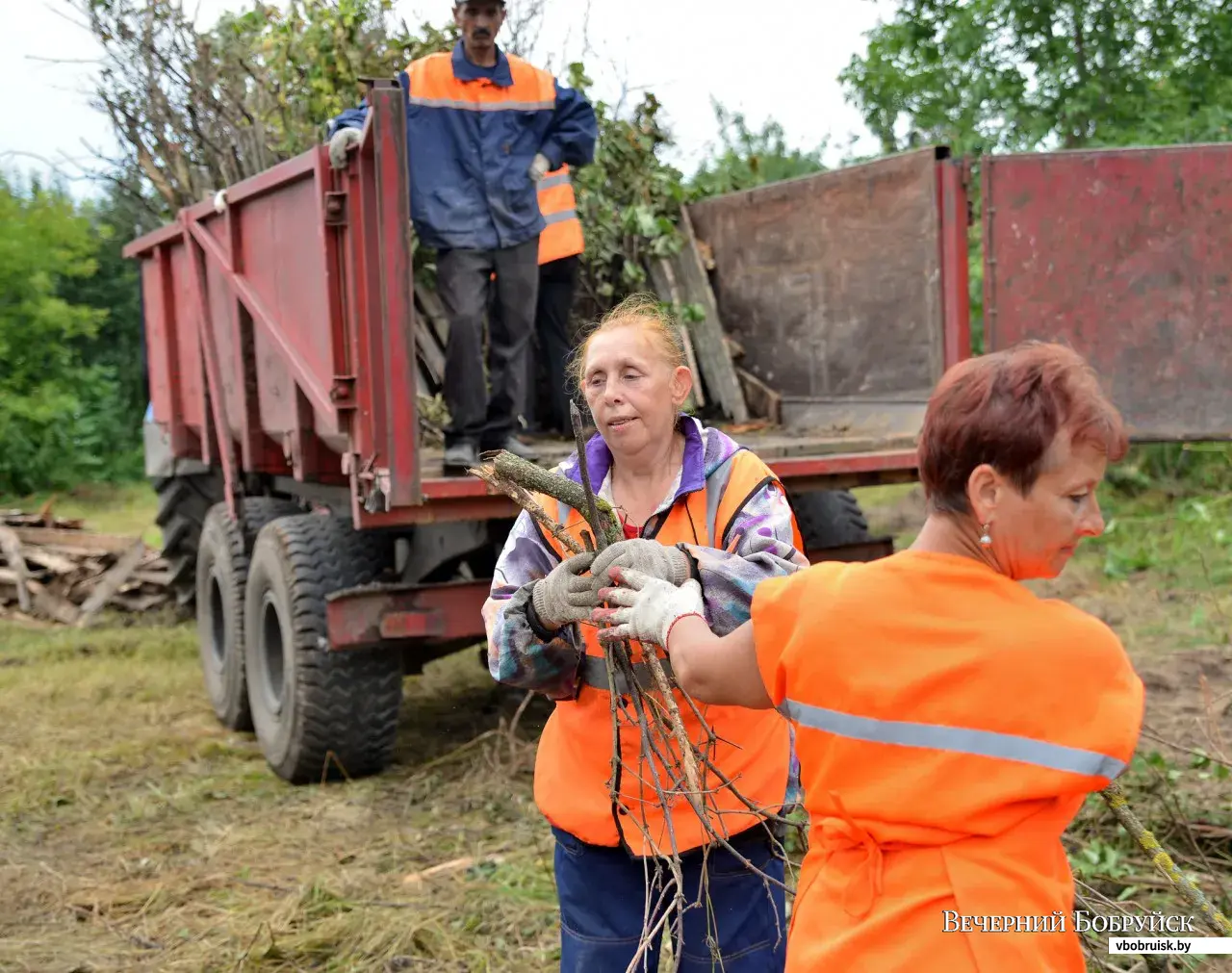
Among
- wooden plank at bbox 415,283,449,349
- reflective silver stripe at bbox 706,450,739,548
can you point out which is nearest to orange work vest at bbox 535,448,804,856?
reflective silver stripe at bbox 706,450,739,548

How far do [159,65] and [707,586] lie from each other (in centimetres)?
721

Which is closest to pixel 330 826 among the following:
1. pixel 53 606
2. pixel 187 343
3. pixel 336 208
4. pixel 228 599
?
pixel 228 599

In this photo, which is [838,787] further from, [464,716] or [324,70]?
[324,70]

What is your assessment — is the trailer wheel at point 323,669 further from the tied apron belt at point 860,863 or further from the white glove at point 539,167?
the tied apron belt at point 860,863

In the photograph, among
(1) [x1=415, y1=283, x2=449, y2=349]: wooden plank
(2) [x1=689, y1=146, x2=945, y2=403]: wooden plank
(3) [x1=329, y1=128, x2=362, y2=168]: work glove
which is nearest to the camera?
(3) [x1=329, y1=128, x2=362, y2=168]: work glove

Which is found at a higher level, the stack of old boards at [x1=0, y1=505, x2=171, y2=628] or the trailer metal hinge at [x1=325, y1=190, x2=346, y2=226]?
the trailer metal hinge at [x1=325, y1=190, x2=346, y2=226]

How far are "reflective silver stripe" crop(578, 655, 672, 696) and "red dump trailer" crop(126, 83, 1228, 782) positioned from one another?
2.20m

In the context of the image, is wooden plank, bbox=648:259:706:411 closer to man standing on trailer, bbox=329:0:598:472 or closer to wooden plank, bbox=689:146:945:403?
wooden plank, bbox=689:146:945:403

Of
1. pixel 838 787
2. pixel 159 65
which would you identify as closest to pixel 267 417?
pixel 159 65

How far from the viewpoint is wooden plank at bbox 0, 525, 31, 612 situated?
976cm

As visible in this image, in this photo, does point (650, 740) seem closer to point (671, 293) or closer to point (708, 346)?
point (708, 346)

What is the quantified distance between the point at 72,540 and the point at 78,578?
2.51 ft

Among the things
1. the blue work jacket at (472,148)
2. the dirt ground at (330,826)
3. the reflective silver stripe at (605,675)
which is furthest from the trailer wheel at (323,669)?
the reflective silver stripe at (605,675)

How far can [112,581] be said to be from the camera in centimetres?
980
